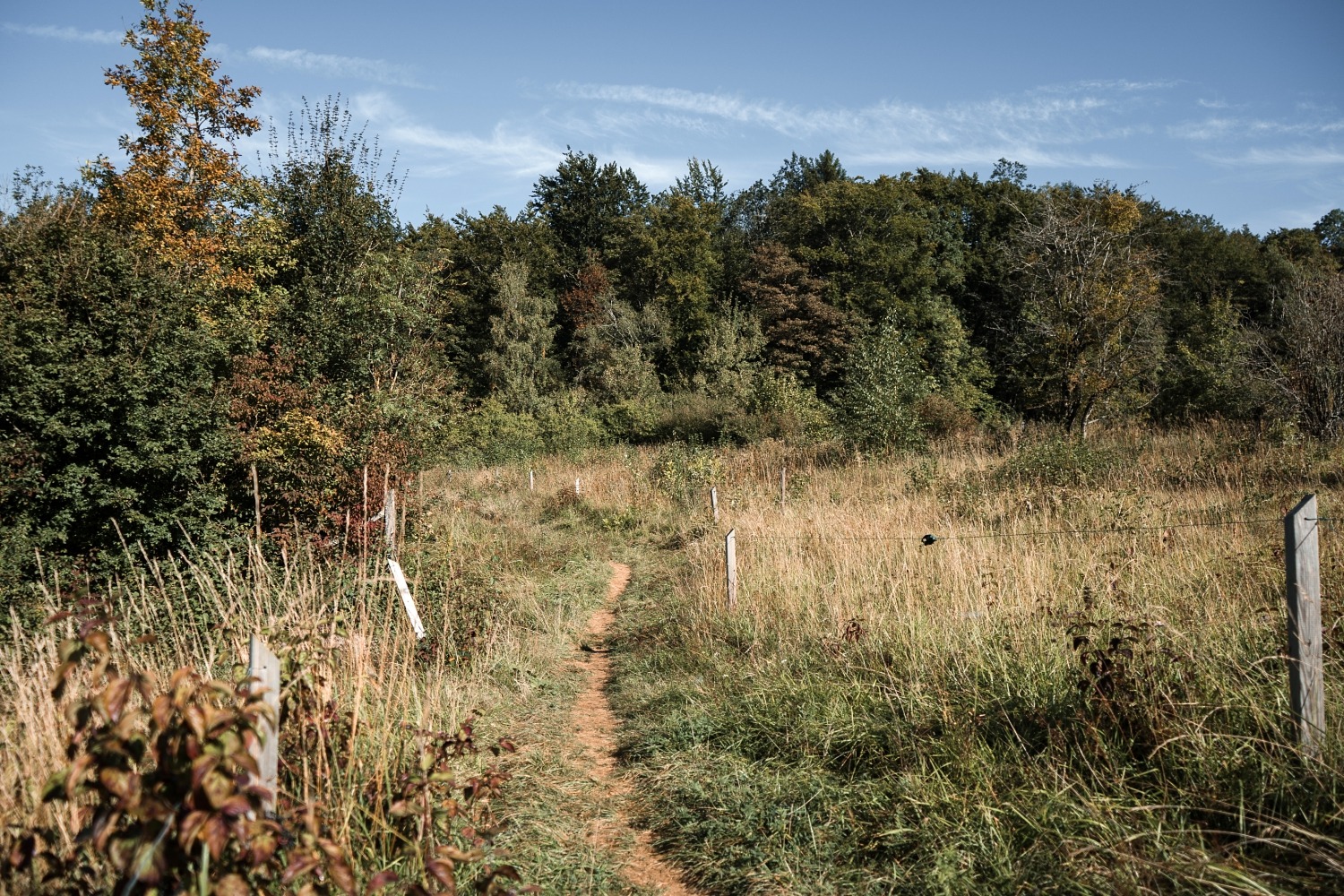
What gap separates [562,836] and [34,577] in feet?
24.4

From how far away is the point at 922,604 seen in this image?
5.85 m

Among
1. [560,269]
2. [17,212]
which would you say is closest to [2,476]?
[17,212]

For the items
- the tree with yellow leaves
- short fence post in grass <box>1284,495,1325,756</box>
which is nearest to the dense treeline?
the tree with yellow leaves

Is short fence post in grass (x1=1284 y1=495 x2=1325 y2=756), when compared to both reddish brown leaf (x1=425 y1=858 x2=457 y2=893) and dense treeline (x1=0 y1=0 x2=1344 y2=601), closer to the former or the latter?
reddish brown leaf (x1=425 y1=858 x2=457 y2=893)

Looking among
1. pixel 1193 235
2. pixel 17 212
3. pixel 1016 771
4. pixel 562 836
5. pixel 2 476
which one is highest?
pixel 1193 235

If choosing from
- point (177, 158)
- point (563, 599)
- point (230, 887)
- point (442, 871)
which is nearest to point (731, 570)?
point (563, 599)

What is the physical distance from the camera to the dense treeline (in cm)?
904

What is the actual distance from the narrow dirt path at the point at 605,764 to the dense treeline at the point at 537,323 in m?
3.70

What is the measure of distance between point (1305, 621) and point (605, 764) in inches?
156

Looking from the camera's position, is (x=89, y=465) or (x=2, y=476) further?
(x=89, y=465)

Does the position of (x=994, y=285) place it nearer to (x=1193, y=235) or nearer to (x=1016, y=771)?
(x=1193, y=235)

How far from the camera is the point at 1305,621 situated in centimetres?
326

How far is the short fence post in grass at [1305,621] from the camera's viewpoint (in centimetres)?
320

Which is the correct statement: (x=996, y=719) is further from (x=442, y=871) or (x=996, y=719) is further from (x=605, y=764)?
(x=442, y=871)
